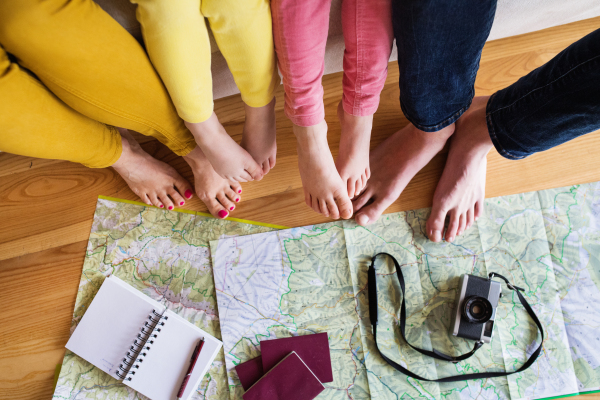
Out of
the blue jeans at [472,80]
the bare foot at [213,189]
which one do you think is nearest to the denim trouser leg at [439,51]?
the blue jeans at [472,80]

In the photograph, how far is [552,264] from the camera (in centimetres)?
86

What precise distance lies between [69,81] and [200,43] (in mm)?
216

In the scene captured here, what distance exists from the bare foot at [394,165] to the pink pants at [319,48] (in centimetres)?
21

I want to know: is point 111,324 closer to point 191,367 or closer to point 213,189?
point 191,367

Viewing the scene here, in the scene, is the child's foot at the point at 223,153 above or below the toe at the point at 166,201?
above

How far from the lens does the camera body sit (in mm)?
795

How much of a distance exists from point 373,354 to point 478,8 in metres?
0.70

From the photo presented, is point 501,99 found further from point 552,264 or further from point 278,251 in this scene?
point 278,251

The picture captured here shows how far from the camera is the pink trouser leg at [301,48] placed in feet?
1.93

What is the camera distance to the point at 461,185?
0.85 m

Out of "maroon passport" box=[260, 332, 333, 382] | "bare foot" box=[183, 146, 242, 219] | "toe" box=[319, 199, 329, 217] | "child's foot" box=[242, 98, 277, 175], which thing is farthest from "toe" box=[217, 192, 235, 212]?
"maroon passport" box=[260, 332, 333, 382]

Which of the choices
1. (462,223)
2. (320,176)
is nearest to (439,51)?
(320,176)

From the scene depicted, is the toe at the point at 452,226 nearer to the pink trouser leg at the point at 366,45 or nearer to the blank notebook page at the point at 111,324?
the pink trouser leg at the point at 366,45

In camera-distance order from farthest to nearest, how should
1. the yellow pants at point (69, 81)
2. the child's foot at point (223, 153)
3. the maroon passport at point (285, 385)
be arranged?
the maroon passport at point (285, 385), the child's foot at point (223, 153), the yellow pants at point (69, 81)
